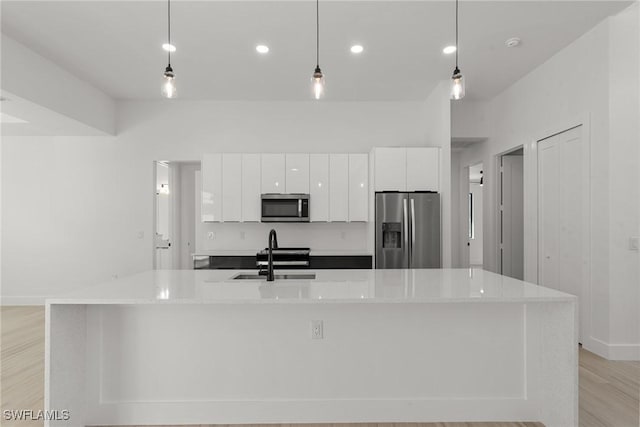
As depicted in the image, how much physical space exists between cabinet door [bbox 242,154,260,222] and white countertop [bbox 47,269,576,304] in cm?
228

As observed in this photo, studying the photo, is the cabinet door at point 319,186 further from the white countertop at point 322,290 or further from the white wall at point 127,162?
the white countertop at point 322,290

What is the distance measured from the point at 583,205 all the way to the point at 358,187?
8.06 feet

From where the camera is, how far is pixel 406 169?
4.48m

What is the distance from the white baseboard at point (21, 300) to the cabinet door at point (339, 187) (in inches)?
173

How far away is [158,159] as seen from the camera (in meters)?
5.18

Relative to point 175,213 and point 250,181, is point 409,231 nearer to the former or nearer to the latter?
point 250,181

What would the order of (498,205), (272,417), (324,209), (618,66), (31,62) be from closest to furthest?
→ (272,417) < (618,66) < (31,62) < (324,209) < (498,205)

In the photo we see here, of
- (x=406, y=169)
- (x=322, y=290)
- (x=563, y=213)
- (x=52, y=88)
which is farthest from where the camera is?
(x=406, y=169)

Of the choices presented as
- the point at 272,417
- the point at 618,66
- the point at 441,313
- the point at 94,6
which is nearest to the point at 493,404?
the point at 441,313

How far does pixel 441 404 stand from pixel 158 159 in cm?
467

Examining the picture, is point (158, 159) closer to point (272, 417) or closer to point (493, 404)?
point (272, 417)

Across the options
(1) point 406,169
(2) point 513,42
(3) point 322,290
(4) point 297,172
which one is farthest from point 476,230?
(3) point 322,290

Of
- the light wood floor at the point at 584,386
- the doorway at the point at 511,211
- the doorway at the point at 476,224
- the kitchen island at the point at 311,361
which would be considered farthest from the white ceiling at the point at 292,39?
the doorway at the point at 476,224

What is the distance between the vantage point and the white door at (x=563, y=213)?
350 cm
